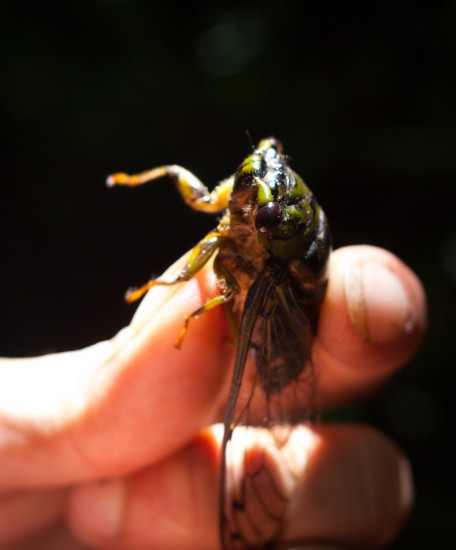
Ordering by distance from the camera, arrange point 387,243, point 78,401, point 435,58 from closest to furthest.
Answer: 1. point 78,401
2. point 435,58
3. point 387,243

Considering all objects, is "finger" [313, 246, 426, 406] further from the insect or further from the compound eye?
the compound eye

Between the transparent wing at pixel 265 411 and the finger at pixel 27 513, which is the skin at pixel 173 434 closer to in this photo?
the finger at pixel 27 513

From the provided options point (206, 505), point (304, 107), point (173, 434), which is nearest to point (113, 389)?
point (173, 434)

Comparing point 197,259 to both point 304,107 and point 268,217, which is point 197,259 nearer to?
point 268,217

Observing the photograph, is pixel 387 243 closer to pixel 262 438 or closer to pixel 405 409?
pixel 405 409

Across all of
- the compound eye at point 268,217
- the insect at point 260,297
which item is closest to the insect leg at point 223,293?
the insect at point 260,297

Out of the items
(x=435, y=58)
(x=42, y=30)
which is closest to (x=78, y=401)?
(x=42, y=30)
